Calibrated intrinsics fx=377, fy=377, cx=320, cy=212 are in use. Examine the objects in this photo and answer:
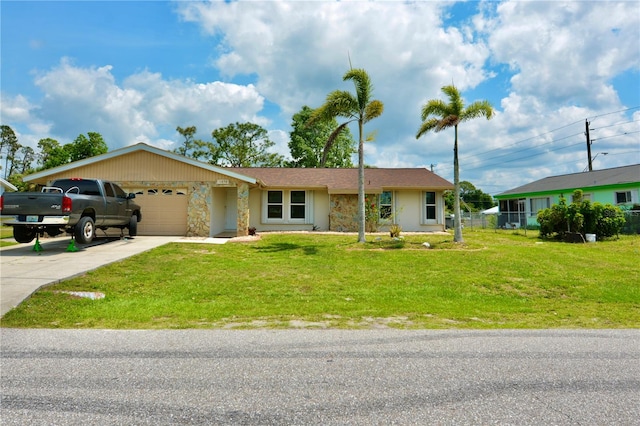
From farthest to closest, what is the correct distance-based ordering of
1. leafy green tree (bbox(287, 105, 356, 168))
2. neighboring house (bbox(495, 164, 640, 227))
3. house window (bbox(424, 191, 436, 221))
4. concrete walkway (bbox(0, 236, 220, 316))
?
leafy green tree (bbox(287, 105, 356, 168)), neighboring house (bbox(495, 164, 640, 227)), house window (bbox(424, 191, 436, 221)), concrete walkway (bbox(0, 236, 220, 316))

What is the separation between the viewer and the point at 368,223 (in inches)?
813

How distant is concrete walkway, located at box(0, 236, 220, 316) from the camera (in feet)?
23.4

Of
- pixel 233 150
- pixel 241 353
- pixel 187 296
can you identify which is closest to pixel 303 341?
pixel 241 353

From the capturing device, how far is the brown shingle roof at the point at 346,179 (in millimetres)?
20484

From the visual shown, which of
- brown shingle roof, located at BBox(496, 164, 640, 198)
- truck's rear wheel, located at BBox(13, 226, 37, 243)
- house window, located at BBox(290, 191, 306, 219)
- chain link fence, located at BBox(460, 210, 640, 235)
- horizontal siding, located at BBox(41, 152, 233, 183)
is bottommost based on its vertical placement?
truck's rear wheel, located at BBox(13, 226, 37, 243)

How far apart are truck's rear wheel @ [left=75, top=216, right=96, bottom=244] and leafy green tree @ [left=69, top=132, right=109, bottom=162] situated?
28447 mm

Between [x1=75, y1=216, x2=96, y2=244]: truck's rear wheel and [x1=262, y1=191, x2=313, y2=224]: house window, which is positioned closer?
[x1=75, y1=216, x2=96, y2=244]: truck's rear wheel

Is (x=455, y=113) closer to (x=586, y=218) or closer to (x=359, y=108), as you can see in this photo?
(x=359, y=108)

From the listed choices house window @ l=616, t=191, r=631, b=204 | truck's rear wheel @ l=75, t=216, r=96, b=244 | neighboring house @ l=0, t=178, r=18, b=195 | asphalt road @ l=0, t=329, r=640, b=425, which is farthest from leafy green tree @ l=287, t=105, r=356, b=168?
asphalt road @ l=0, t=329, r=640, b=425

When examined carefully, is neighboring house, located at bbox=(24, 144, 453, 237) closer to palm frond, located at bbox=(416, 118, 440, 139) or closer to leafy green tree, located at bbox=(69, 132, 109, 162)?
palm frond, located at bbox=(416, 118, 440, 139)

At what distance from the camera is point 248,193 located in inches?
696

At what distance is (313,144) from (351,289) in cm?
3424

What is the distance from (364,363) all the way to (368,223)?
54.8 feet

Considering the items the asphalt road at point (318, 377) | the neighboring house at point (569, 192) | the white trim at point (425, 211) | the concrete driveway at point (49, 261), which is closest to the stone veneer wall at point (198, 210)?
the concrete driveway at point (49, 261)
